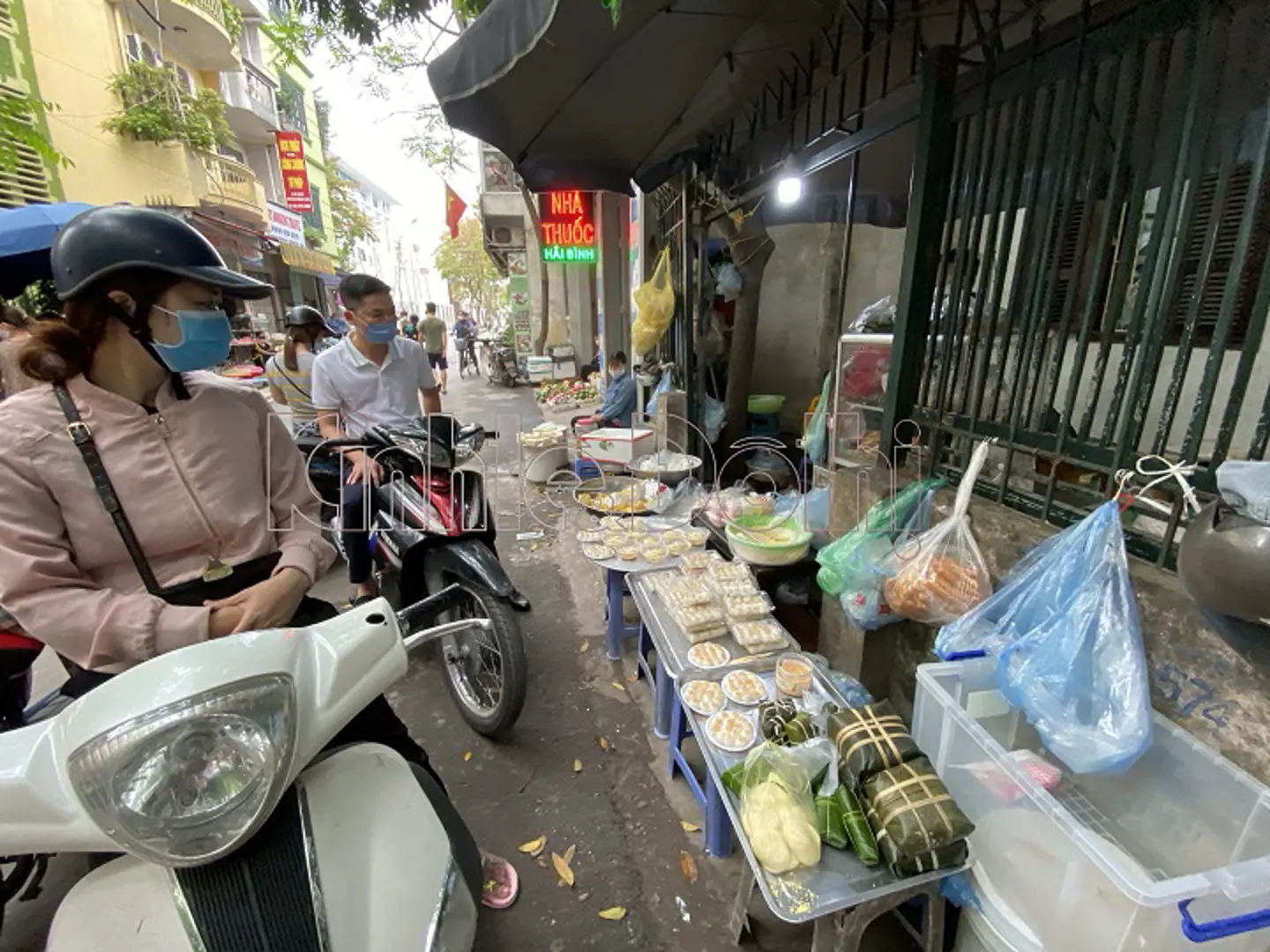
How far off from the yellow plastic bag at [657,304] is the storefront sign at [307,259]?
1784 centimetres

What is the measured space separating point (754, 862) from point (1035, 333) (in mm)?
1838

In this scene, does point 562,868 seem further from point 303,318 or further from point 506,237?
point 506,237

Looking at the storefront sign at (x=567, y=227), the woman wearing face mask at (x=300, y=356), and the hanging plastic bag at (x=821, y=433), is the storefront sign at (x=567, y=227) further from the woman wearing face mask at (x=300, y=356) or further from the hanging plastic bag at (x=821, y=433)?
the hanging plastic bag at (x=821, y=433)

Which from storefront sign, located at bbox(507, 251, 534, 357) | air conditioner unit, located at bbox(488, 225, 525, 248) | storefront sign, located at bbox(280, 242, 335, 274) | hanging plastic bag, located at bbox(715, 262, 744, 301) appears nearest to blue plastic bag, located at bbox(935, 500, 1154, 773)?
hanging plastic bag, located at bbox(715, 262, 744, 301)

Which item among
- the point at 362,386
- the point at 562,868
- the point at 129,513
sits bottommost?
the point at 562,868

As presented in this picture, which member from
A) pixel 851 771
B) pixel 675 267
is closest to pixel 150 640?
pixel 851 771

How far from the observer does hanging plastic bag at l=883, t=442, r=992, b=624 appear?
1.71 meters

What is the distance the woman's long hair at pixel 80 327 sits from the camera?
1246mm

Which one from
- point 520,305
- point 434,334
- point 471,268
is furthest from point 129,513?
point 471,268

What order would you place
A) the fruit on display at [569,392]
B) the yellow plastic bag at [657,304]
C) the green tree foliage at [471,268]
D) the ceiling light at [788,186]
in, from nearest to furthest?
1. the ceiling light at [788,186]
2. the yellow plastic bag at [657,304]
3. the fruit on display at [569,392]
4. the green tree foliage at [471,268]

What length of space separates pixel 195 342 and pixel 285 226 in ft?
66.4

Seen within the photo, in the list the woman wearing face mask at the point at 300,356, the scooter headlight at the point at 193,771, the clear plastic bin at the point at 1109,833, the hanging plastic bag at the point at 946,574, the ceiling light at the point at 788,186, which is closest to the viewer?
the scooter headlight at the point at 193,771

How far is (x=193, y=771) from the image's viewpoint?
88cm

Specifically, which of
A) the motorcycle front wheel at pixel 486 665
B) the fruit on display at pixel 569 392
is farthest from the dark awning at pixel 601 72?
the fruit on display at pixel 569 392
